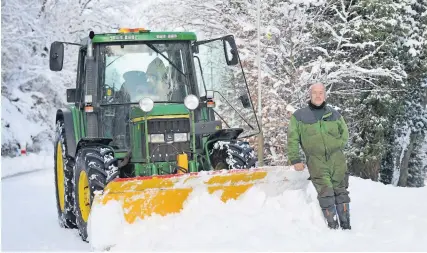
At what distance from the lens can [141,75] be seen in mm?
7520

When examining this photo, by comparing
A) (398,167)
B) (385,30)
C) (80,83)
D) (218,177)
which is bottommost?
(398,167)

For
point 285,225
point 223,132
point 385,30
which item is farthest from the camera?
point 385,30

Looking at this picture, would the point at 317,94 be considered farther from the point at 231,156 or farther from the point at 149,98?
the point at 149,98

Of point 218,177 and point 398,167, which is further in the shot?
point 398,167

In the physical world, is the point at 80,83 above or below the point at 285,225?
above

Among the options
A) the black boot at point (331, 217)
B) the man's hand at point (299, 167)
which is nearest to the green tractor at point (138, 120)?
the man's hand at point (299, 167)

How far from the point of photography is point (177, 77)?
7727 millimetres

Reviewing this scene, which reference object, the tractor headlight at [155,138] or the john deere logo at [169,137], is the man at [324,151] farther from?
the tractor headlight at [155,138]

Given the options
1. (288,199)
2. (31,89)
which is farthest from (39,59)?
(288,199)

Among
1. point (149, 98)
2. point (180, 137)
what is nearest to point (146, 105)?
point (149, 98)

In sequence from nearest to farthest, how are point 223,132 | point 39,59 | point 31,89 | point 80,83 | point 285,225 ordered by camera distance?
1. point 285,225
2. point 223,132
3. point 80,83
4. point 39,59
5. point 31,89

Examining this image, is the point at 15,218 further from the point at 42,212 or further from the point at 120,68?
the point at 120,68

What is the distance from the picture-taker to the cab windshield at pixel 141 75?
24.6 ft

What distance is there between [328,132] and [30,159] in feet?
61.8
